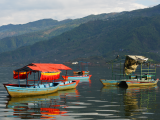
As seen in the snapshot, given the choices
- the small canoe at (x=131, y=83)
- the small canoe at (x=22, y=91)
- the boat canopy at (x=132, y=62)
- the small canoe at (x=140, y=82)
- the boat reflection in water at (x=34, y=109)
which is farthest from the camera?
the boat canopy at (x=132, y=62)

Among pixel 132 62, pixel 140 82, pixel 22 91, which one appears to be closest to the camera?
pixel 22 91

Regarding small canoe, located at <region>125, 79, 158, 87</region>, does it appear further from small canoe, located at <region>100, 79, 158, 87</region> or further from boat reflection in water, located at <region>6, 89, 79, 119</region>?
boat reflection in water, located at <region>6, 89, 79, 119</region>

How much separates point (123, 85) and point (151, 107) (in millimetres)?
26962

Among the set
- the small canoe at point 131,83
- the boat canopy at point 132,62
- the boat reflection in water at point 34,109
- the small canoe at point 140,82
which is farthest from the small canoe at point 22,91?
the boat canopy at point 132,62

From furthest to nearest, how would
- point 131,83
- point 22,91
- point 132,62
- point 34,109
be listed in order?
point 132,62, point 131,83, point 22,91, point 34,109

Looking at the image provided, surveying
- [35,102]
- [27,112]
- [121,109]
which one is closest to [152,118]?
[121,109]

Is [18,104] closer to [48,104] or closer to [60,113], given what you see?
[48,104]

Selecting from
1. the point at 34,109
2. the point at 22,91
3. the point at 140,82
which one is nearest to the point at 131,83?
the point at 140,82

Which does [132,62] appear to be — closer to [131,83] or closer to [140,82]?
[140,82]

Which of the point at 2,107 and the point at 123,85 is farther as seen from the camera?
the point at 123,85

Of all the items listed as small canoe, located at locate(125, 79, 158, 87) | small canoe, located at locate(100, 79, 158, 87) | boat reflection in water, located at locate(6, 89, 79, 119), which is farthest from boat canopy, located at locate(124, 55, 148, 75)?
boat reflection in water, located at locate(6, 89, 79, 119)

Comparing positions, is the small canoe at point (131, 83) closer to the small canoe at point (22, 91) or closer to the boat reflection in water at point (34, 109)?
the small canoe at point (22, 91)

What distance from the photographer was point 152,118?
82.8 feet

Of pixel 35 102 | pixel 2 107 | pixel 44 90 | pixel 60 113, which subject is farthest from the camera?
pixel 44 90
